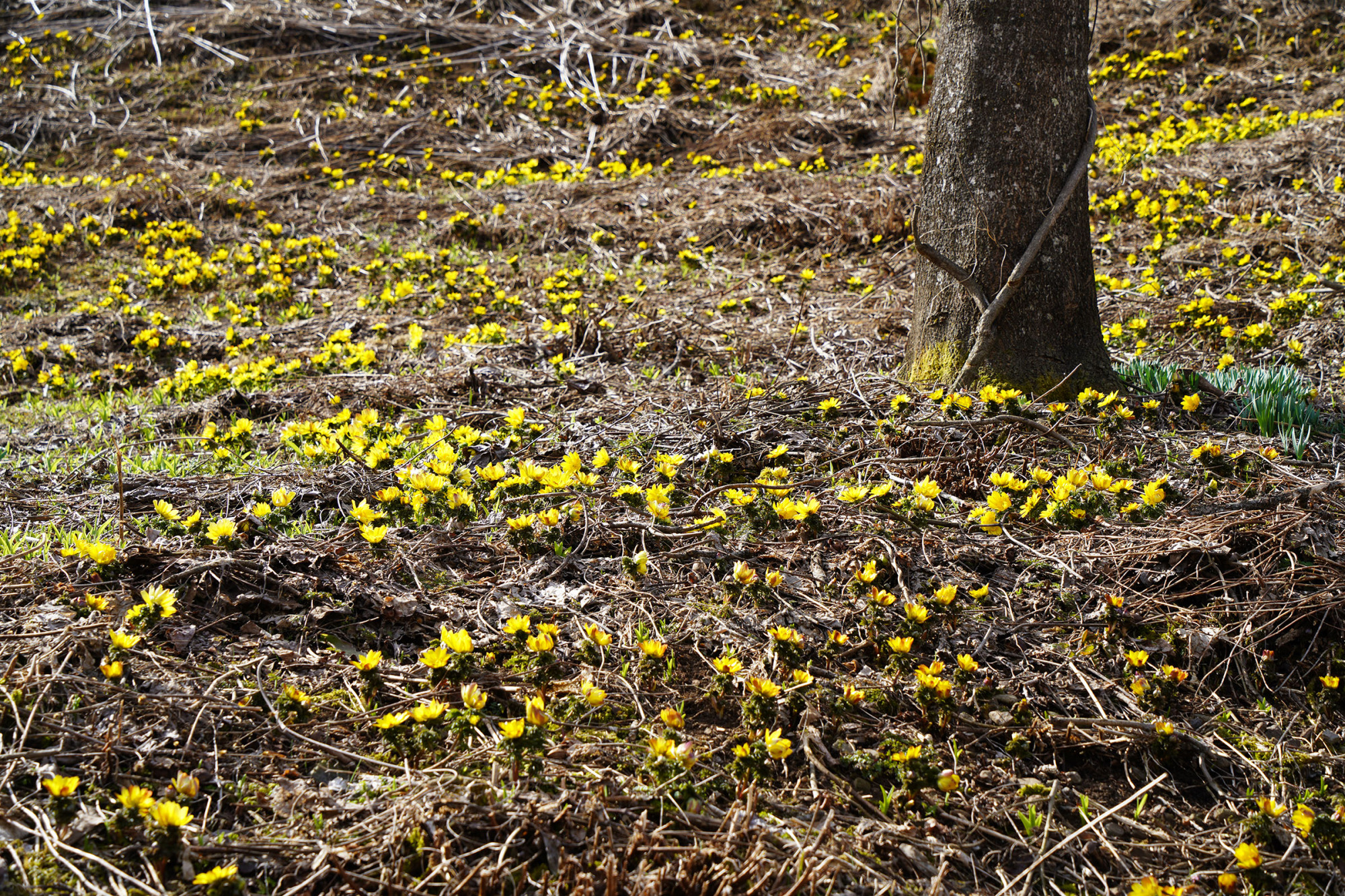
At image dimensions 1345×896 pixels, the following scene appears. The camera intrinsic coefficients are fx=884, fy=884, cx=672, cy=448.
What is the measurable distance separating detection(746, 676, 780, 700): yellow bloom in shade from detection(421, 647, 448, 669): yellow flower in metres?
0.75

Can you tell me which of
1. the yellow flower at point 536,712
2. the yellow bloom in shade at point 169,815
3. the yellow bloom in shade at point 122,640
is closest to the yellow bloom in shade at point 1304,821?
the yellow flower at point 536,712

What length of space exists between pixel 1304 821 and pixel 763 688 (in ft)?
3.90

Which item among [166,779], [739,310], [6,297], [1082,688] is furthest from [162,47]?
[1082,688]

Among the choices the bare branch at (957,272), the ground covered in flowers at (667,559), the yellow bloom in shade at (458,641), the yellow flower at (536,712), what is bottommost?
the ground covered in flowers at (667,559)

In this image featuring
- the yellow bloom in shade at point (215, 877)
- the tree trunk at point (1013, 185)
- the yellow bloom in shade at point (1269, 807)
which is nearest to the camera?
the yellow bloom in shade at point (215, 877)

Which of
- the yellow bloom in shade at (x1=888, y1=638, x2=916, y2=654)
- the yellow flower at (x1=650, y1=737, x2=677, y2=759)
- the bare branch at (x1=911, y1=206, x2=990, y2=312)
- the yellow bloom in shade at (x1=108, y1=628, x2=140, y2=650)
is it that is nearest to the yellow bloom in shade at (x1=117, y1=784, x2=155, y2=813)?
the yellow bloom in shade at (x1=108, y1=628, x2=140, y2=650)

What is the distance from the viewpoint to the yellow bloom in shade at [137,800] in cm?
171

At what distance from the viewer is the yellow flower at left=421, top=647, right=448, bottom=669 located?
2.17 m

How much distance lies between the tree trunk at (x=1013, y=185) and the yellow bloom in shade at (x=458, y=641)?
257 centimetres

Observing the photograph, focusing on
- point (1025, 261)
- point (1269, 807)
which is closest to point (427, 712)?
point (1269, 807)

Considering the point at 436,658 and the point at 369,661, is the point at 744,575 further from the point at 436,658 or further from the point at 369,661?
the point at 369,661

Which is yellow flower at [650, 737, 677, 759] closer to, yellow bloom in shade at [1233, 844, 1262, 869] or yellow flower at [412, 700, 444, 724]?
yellow flower at [412, 700, 444, 724]

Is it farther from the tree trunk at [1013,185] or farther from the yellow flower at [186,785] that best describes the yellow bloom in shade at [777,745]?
the tree trunk at [1013,185]

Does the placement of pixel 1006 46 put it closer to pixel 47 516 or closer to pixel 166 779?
pixel 166 779
